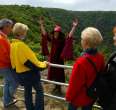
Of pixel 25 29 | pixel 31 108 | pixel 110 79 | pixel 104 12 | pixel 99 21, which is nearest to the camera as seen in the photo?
pixel 110 79

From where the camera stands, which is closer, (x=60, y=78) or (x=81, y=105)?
(x=81, y=105)

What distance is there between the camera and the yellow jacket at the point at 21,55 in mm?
6770

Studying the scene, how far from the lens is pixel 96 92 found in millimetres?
5434

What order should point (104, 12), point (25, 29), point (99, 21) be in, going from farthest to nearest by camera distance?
point (104, 12) < point (99, 21) < point (25, 29)

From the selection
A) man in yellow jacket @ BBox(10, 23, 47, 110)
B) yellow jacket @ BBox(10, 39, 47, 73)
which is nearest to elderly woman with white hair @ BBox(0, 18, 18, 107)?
man in yellow jacket @ BBox(10, 23, 47, 110)

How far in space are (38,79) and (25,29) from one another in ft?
2.65

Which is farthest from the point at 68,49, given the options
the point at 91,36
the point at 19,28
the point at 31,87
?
the point at 91,36

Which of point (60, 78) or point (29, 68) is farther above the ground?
point (29, 68)

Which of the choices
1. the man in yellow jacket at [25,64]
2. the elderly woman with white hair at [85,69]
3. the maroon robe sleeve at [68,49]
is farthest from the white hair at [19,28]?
the maroon robe sleeve at [68,49]

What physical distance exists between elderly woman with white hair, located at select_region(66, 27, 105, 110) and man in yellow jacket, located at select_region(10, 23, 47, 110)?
1.26m

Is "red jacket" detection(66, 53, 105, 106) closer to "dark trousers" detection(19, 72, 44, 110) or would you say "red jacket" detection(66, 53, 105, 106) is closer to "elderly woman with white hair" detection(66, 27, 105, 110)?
"elderly woman with white hair" detection(66, 27, 105, 110)

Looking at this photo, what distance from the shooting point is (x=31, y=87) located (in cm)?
703

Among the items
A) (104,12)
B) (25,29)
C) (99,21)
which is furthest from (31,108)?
(104,12)

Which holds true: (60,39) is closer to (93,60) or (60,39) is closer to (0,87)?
(0,87)
